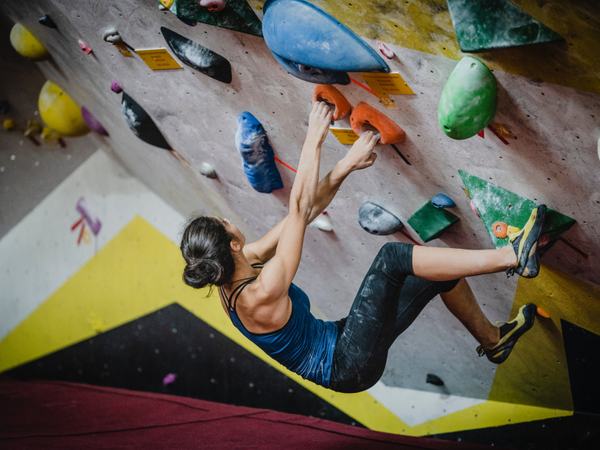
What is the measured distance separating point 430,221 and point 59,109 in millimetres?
2063

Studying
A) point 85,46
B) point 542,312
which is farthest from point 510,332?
point 85,46

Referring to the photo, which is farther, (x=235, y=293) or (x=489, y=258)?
(x=235, y=293)

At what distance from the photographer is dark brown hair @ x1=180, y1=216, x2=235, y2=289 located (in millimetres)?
1929

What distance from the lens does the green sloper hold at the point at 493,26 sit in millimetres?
1504

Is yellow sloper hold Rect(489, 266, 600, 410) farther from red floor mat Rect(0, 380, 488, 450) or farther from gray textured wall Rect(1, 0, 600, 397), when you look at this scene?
red floor mat Rect(0, 380, 488, 450)

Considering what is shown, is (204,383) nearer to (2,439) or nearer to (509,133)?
(2,439)

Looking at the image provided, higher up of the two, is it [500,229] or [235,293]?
[235,293]

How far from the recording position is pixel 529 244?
1725 mm

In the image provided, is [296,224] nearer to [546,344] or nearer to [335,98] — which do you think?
[335,98]

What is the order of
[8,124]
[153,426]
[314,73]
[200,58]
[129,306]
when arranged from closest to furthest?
[314,73] < [200,58] < [153,426] < [129,306] < [8,124]

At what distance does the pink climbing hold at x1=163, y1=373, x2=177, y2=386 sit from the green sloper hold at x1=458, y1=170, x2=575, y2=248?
7.20 feet

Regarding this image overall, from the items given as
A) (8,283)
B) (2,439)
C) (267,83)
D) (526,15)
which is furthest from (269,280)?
(8,283)

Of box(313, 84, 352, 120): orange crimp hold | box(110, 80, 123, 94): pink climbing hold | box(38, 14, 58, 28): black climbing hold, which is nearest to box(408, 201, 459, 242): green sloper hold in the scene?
box(313, 84, 352, 120): orange crimp hold

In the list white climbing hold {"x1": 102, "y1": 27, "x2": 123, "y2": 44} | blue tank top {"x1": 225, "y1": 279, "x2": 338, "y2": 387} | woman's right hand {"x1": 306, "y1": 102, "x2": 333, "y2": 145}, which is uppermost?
white climbing hold {"x1": 102, "y1": 27, "x2": 123, "y2": 44}
